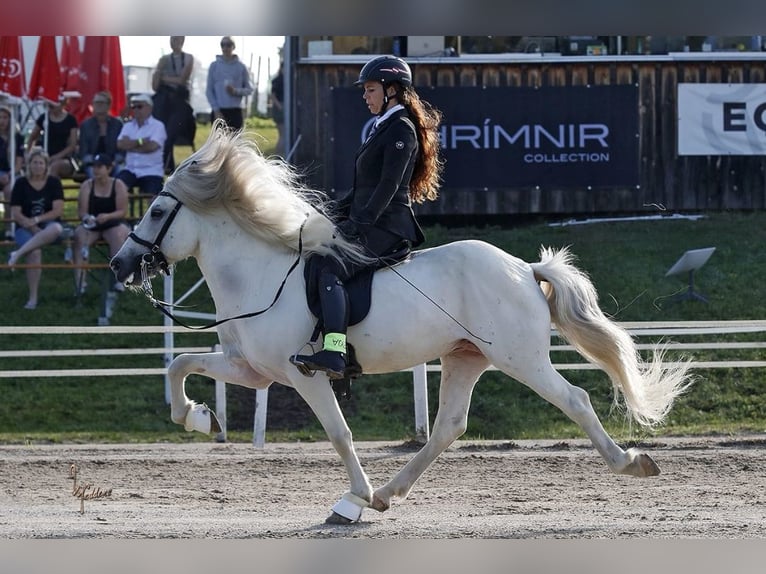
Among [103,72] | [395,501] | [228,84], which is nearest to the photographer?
[395,501]

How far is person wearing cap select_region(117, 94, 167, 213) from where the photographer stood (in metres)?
15.2

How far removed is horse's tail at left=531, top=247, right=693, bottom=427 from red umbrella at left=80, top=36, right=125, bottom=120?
1118 cm

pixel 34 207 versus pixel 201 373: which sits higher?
pixel 34 207

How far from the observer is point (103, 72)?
1778 centimetres

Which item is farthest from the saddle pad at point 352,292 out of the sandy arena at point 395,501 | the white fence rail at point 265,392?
the white fence rail at point 265,392

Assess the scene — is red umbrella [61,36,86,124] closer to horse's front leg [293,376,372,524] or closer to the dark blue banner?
the dark blue banner

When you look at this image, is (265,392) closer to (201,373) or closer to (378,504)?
(201,373)

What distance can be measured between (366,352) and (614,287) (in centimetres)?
786

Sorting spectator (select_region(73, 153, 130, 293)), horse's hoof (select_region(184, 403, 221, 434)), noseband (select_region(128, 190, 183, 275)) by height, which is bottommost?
horse's hoof (select_region(184, 403, 221, 434))

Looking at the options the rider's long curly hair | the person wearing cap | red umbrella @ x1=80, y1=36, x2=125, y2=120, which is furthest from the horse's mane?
red umbrella @ x1=80, y1=36, x2=125, y2=120

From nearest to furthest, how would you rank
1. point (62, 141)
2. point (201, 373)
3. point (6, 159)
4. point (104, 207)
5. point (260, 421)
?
point (201, 373)
point (260, 421)
point (104, 207)
point (62, 141)
point (6, 159)

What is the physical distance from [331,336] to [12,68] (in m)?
12.8

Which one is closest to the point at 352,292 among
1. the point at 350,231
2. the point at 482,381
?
the point at 350,231
